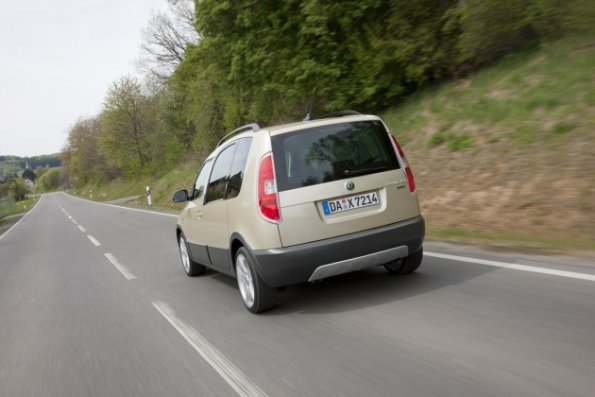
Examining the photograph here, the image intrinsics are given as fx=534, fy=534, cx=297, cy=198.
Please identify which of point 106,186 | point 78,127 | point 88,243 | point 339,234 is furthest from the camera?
point 78,127

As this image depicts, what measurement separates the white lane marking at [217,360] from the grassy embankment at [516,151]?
13.8ft

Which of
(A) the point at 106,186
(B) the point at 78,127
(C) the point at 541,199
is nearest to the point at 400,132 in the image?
(C) the point at 541,199

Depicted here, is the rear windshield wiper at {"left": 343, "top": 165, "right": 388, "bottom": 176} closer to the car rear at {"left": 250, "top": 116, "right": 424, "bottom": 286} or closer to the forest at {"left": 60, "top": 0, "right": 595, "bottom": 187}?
the car rear at {"left": 250, "top": 116, "right": 424, "bottom": 286}

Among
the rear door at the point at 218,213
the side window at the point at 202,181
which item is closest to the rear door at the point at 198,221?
the side window at the point at 202,181

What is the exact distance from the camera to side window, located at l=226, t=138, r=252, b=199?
17.5ft

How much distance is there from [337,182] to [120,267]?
5.94 m

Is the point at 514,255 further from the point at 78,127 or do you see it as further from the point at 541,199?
the point at 78,127

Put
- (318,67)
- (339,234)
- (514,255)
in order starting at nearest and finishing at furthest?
(339,234), (514,255), (318,67)

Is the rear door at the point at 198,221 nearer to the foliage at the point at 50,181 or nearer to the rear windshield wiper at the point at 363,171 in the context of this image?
the rear windshield wiper at the point at 363,171

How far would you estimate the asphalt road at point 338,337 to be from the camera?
3.30 m

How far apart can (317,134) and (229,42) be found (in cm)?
1330

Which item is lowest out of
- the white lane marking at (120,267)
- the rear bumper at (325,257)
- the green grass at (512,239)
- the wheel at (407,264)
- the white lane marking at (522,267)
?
the white lane marking at (120,267)

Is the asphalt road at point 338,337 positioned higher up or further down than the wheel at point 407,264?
further down

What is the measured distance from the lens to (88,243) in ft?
47.0
